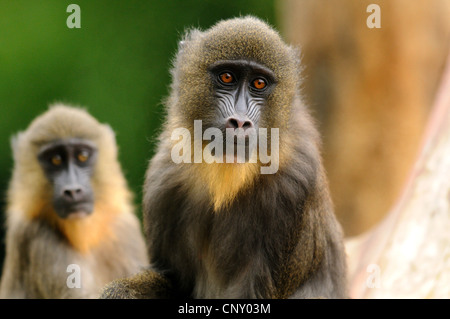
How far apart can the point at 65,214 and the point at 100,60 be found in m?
4.72

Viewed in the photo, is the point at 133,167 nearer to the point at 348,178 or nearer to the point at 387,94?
the point at 348,178

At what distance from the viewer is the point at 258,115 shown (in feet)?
14.0

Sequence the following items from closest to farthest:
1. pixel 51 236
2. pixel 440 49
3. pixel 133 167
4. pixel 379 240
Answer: pixel 379 240, pixel 51 236, pixel 440 49, pixel 133 167

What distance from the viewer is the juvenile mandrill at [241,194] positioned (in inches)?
171

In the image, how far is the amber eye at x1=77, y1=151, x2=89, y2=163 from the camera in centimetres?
703

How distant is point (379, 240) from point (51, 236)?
132 inches

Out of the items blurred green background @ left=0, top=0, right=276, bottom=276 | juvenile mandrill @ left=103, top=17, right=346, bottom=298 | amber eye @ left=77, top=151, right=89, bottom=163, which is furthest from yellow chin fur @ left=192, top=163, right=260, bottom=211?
blurred green background @ left=0, top=0, right=276, bottom=276

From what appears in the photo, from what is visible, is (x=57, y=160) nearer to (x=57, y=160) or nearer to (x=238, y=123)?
(x=57, y=160)

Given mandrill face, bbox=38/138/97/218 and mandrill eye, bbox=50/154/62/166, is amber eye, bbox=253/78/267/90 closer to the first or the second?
mandrill face, bbox=38/138/97/218

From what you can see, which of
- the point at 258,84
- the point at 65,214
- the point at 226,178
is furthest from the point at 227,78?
the point at 65,214

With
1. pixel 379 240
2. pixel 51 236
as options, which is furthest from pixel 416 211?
pixel 51 236

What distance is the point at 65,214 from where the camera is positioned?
6652mm

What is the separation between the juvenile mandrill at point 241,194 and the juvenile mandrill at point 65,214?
2085mm

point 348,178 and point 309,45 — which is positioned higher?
point 309,45
